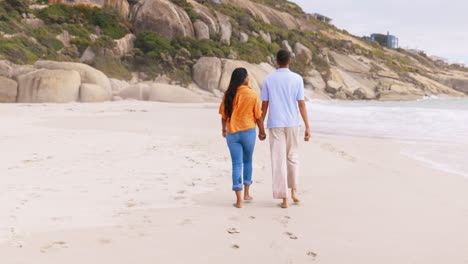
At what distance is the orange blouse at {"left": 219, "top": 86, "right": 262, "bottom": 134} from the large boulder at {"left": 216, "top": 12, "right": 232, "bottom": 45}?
A: 35.6 m

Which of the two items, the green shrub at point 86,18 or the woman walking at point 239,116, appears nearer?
the woman walking at point 239,116

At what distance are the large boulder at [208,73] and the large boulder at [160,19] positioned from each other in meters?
5.35

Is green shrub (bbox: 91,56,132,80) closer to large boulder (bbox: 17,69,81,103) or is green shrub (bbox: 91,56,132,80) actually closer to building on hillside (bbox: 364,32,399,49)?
large boulder (bbox: 17,69,81,103)

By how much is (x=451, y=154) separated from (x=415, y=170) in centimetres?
209

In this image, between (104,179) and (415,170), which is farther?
(415,170)

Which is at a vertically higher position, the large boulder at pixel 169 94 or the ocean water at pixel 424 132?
the large boulder at pixel 169 94

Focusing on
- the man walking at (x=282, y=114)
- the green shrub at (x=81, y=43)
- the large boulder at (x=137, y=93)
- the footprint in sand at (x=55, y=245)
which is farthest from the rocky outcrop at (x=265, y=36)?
the footprint in sand at (x=55, y=245)

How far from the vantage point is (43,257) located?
266 cm

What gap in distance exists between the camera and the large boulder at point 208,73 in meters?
31.3

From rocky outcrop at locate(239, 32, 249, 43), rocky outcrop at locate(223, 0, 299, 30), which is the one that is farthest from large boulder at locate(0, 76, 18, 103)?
rocky outcrop at locate(223, 0, 299, 30)

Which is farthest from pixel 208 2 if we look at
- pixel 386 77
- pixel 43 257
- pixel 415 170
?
pixel 43 257

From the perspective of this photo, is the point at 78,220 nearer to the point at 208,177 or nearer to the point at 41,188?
the point at 41,188

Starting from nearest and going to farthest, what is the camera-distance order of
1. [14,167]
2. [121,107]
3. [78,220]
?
[78,220], [14,167], [121,107]

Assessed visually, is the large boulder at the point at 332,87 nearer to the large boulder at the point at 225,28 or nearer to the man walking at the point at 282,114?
the large boulder at the point at 225,28
